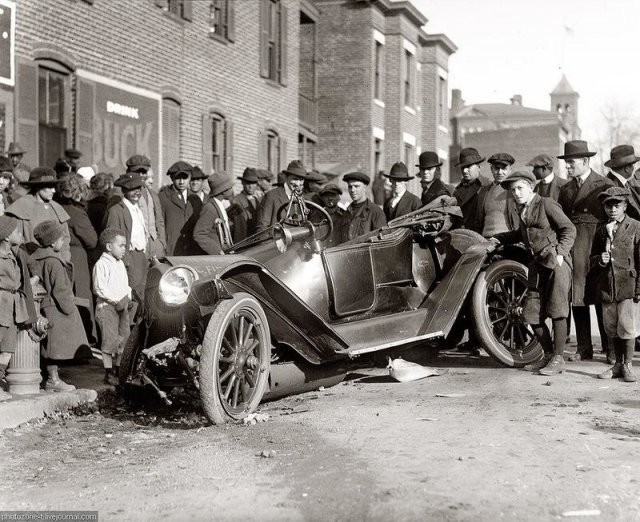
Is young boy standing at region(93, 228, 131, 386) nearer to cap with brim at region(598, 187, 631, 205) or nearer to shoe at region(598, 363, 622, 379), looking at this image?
shoe at region(598, 363, 622, 379)

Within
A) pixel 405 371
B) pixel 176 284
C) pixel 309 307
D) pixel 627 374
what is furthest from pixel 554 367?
pixel 176 284

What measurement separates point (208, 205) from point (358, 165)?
71.2ft

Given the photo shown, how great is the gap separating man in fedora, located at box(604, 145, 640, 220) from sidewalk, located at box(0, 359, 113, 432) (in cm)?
591

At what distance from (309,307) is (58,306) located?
7.55 feet

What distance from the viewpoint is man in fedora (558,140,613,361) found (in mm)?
10164

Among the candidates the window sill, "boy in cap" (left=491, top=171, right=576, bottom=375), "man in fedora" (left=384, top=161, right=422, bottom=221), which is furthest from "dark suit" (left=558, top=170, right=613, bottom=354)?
the window sill

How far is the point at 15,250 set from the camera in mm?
7723

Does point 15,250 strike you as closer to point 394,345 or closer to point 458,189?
point 394,345

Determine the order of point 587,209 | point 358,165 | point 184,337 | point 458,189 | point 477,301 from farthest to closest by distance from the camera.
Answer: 1. point 358,165
2. point 458,189
3. point 587,209
4. point 477,301
5. point 184,337

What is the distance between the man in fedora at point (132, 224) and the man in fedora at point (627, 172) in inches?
203

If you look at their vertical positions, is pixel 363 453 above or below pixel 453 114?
below

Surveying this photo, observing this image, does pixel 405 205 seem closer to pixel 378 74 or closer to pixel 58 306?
pixel 58 306

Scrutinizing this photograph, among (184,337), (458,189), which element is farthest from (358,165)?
A: (184,337)

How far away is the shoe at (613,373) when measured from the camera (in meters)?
8.74
